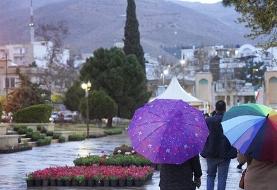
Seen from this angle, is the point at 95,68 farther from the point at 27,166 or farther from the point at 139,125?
the point at 139,125

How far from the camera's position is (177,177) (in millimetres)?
7207

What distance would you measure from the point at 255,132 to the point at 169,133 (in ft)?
4.08

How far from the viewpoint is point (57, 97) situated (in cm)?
7769

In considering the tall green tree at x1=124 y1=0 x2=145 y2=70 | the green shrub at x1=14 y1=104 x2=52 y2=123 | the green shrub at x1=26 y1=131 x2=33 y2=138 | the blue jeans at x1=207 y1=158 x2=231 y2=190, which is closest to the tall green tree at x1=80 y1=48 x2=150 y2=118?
the tall green tree at x1=124 y1=0 x2=145 y2=70

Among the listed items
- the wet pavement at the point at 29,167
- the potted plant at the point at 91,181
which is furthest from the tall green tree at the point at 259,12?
the potted plant at the point at 91,181

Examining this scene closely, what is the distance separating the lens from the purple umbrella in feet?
23.2

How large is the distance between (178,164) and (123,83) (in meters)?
48.1

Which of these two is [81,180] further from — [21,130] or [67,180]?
[21,130]

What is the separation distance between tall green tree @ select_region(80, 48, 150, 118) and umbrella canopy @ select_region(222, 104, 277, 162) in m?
48.2

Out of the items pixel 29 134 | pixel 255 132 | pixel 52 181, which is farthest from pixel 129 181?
pixel 29 134

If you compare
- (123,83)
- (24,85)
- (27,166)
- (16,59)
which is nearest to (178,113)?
(27,166)

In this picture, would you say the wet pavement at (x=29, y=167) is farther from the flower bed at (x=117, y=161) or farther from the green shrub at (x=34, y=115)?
the green shrub at (x=34, y=115)

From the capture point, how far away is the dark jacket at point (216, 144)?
1052 centimetres

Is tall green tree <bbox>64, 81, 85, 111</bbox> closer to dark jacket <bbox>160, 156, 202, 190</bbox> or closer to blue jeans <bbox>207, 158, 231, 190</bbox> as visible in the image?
blue jeans <bbox>207, 158, 231, 190</bbox>
